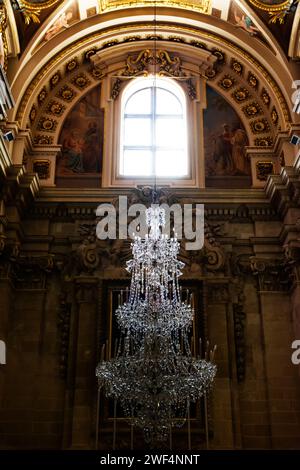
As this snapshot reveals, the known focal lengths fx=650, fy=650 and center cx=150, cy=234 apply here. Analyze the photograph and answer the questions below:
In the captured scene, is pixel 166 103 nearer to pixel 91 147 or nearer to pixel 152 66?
pixel 152 66

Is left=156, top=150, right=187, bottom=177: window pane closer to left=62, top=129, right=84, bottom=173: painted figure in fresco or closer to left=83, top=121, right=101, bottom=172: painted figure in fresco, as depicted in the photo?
left=83, top=121, right=101, bottom=172: painted figure in fresco

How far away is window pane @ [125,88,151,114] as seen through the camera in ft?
50.8

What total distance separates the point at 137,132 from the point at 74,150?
1.55 m

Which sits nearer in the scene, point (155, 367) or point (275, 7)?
point (155, 367)

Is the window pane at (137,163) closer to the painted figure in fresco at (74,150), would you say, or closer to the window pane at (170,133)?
the window pane at (170,133)

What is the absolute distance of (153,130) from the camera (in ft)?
49.7

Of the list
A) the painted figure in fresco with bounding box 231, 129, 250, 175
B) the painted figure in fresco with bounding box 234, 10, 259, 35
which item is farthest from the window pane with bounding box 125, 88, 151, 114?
the painted figure in fresco with bounding box 234, 10, 259, 35

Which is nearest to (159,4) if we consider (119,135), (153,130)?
(153,130)

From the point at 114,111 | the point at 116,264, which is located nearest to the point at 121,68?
the point at 114,111

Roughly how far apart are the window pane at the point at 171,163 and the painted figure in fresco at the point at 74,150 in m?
1.77

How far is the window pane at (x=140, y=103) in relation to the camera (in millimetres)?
15469

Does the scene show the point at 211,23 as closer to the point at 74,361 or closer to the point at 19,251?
the point at 19,251

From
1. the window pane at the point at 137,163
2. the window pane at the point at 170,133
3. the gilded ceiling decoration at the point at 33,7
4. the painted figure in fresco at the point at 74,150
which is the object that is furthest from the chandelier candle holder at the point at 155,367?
the gilded ceiling decoration at the point at 33,7

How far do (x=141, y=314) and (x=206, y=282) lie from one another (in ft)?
10.4
